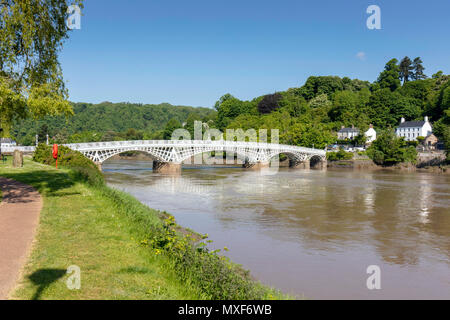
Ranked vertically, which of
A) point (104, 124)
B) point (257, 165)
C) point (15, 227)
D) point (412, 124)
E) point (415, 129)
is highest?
point (104, 124)

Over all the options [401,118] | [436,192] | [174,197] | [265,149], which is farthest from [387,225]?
[401,118]

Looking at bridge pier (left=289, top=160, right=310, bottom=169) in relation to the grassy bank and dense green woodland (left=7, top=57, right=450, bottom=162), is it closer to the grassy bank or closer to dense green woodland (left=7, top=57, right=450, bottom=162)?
dense green woodland (left=7, top=57, right=450, bottom=162)

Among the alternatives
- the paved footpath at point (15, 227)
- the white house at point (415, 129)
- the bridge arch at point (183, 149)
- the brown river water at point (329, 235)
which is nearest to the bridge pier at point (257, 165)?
the bridge arch at point (183, 149)

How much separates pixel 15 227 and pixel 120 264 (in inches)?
175

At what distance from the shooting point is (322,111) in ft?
410

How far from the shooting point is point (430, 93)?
392ft

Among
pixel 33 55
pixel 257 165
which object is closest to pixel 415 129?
pixel 257 165

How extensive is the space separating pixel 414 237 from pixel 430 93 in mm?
115976

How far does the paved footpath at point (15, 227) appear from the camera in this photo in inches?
310

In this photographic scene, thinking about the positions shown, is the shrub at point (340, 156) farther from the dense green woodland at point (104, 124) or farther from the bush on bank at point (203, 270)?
the bush on bank at point (203, 270)

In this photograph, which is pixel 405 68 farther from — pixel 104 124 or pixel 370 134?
pixel 104 124

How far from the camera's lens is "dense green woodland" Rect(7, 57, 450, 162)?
10231 centimetres

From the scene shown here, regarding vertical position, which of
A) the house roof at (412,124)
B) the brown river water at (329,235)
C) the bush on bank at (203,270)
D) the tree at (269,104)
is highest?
the tree at (269,104)

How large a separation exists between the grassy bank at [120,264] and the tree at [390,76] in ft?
460
